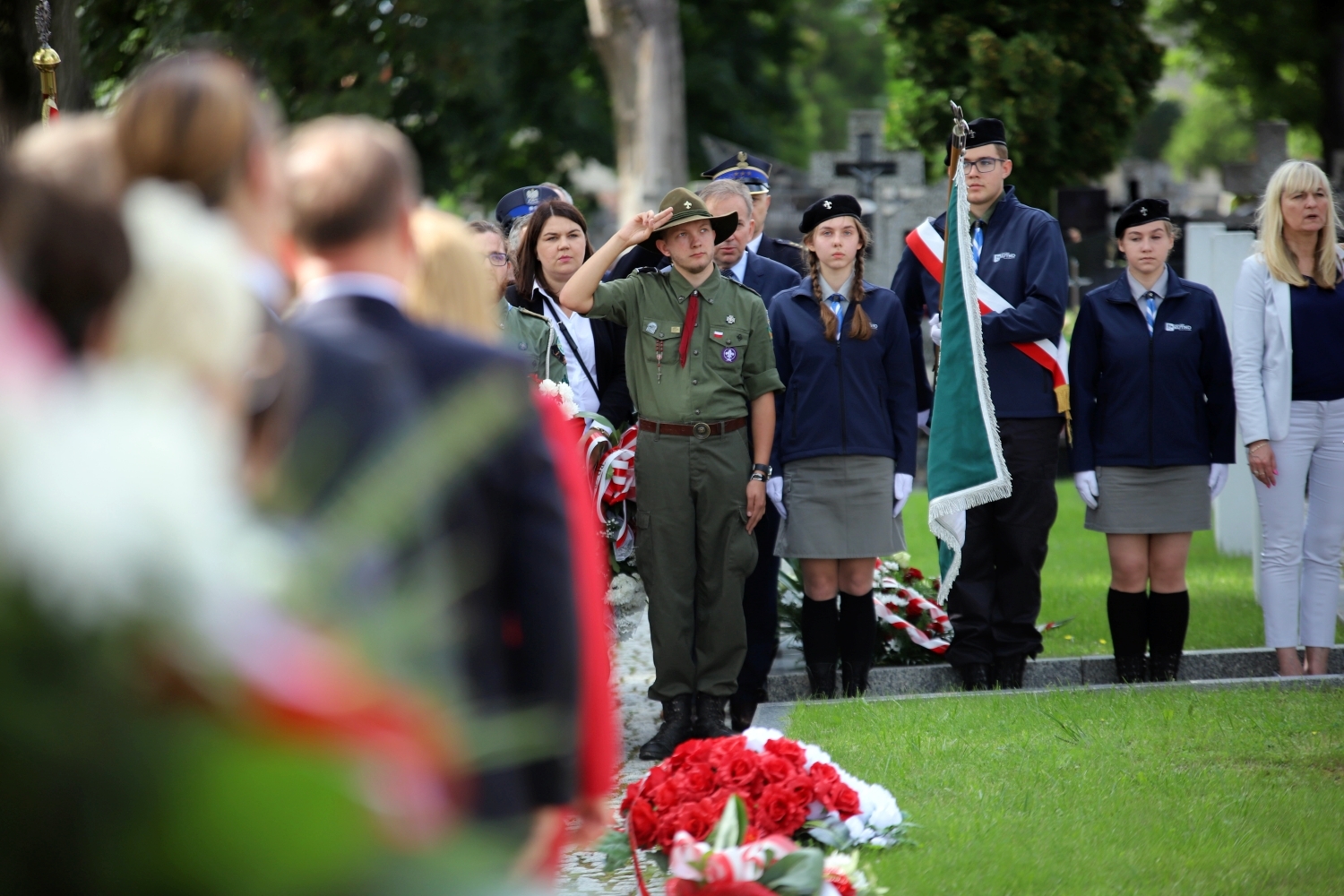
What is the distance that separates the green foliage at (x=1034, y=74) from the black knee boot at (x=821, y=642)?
13110mm

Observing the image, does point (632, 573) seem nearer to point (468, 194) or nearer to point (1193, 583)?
point (1193, 583)

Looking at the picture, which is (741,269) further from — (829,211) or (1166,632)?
(1166,632)

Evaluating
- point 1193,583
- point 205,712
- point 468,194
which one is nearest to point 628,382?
point 1193,583

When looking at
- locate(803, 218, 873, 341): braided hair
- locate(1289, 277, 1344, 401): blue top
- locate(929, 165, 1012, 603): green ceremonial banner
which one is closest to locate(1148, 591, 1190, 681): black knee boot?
locate(929, 165, 1012, 603): green ceremonial banner

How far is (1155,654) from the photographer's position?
6.96 metres

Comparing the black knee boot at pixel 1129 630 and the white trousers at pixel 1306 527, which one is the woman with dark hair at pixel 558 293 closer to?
the black knee boot at pixel 1129 630

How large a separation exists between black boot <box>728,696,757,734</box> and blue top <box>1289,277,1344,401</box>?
2.82m

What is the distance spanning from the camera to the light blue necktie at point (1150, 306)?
6.85m

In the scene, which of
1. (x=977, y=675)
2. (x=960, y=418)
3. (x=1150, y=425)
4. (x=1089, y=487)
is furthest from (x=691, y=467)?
(x=1150, y=425)

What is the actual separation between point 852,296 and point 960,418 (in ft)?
2.42

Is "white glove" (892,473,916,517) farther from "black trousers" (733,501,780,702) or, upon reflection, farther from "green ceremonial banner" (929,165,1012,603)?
"black trousers" (733,501,780,702)

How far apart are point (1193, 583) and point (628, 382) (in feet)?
15.8

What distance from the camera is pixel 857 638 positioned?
6.87m

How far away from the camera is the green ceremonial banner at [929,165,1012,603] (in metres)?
6.71
